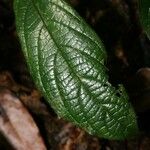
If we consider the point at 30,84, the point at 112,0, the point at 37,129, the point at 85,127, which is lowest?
the point at 85,127

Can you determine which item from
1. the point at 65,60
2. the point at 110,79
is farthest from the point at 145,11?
the point at 110,79

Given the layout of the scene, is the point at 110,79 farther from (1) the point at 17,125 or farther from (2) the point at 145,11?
(2) the point at 145,11

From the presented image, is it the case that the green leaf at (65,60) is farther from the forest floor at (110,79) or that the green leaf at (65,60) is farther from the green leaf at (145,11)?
the forest floor at (110,79)

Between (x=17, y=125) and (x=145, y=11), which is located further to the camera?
(x=17, y=125)

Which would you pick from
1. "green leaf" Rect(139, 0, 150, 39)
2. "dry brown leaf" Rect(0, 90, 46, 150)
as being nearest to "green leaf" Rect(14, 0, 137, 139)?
"green leaf" Rect(139, 0, 150, 39)

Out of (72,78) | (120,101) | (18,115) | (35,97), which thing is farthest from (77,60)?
(35,97)

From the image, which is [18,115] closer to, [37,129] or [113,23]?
[37,129]

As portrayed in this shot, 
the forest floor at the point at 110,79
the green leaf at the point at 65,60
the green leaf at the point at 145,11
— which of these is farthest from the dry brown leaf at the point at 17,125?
the green leaf at the point at 145,11

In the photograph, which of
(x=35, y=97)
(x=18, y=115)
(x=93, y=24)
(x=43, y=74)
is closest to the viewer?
(x=43, y=74)
